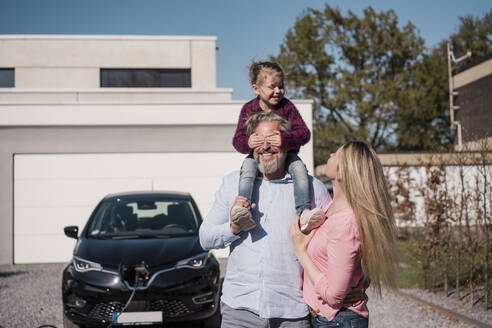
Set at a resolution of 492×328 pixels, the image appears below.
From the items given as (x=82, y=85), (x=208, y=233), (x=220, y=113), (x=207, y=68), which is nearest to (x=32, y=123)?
(x=220, y=113)

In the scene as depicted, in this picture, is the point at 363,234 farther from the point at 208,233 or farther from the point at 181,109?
the point at 181,109

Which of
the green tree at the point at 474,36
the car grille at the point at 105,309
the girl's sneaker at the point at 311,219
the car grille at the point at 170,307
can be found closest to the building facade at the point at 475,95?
the green tree at the point at 474,36

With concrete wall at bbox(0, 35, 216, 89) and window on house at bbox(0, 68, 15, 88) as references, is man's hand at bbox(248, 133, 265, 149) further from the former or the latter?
window on house at bbox(0, 68, 15, 88)

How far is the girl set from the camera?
2238 millimetres

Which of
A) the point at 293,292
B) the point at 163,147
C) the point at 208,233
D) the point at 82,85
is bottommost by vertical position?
the point at 293,292

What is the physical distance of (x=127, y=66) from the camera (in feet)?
58.7

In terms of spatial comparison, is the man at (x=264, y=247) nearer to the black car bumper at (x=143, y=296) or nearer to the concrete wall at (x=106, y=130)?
the black car bumper at (x=143, y=296)

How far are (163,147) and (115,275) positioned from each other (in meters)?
7.22

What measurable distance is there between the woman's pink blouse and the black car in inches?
112

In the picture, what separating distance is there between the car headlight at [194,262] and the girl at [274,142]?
8.71ft

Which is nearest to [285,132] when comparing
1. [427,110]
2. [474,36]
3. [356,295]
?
[356,295]

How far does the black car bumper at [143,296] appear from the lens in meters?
4.82

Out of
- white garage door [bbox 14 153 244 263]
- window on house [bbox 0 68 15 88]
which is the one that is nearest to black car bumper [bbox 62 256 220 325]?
white garage door [bbox 14 153 244 263]

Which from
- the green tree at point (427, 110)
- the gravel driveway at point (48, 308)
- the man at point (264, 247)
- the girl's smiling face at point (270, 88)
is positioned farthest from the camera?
the green tree at point (427, 110)
